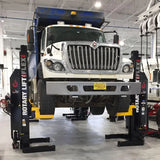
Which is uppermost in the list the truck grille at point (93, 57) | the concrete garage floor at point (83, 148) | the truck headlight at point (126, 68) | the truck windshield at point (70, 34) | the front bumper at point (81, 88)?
the truck windshield at point (70, 34)

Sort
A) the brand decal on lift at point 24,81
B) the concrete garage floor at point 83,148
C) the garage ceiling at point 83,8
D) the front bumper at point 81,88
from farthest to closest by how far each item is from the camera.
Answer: the garage ceiling at point 83,8 → the brand decal on lift at point 24,81 → the concrete garage floor at point 83,148 → the front bumper at point 81,88

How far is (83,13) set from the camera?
551 cm

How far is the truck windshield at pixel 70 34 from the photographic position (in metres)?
4.75

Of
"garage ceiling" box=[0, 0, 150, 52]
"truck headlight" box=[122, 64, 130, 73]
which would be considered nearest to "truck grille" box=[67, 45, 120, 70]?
"truck headlight" box=[122, 64, 130, 73]

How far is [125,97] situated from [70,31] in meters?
2.06

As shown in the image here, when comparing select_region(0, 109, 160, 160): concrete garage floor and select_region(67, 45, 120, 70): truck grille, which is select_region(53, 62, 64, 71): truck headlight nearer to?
select_region(67, 45, 120, 70): truck grille

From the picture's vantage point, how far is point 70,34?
4.89 metres

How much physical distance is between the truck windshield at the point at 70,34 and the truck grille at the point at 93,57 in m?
1.10

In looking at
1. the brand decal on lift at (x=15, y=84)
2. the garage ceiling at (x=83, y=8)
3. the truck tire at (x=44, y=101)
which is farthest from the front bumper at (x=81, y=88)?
the garage ceiling at (x=83, y=8)

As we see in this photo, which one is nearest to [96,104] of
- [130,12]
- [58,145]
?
[58,145]

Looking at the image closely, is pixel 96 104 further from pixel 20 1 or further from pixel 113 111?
pixel 20 1

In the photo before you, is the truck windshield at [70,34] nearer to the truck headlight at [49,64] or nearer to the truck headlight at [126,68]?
the truck headlight at [49,64]

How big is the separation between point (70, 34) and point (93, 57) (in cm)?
133

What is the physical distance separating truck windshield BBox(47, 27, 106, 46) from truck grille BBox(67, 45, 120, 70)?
110 centimetres
